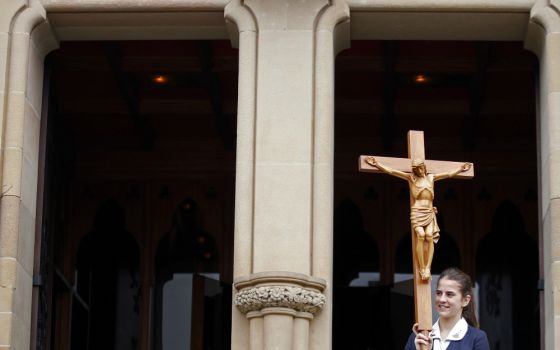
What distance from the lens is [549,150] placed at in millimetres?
17281

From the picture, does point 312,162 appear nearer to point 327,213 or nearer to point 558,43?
point 327,213

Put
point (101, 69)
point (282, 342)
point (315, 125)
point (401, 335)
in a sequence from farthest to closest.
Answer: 1. point (401, 335)
2. point (101, 69)
3. point (315, 125)
4. point (282, 342)

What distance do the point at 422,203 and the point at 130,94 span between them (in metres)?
8.83

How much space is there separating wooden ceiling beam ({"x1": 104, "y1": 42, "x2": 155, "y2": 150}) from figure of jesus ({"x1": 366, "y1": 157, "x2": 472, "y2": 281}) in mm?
7224

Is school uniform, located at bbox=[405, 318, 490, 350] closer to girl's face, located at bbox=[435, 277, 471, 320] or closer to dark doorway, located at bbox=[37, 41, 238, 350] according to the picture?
girl's face, located at bbox=[435, 277, 471, 320]

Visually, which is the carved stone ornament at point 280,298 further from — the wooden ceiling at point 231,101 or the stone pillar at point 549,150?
the wooden ceiling at point 231,101

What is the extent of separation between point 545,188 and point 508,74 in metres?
5.25

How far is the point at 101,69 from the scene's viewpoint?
22.3 m

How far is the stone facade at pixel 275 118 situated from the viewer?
16.8m

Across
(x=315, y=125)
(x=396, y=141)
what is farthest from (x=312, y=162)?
(x=396, y=141)

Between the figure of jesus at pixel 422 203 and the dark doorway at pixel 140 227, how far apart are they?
913 centimetres

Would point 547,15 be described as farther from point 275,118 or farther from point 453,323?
point 453,323

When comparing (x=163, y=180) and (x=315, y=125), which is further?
(x=163, y=180)

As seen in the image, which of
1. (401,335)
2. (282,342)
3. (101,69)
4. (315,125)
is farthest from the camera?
(401,335)
